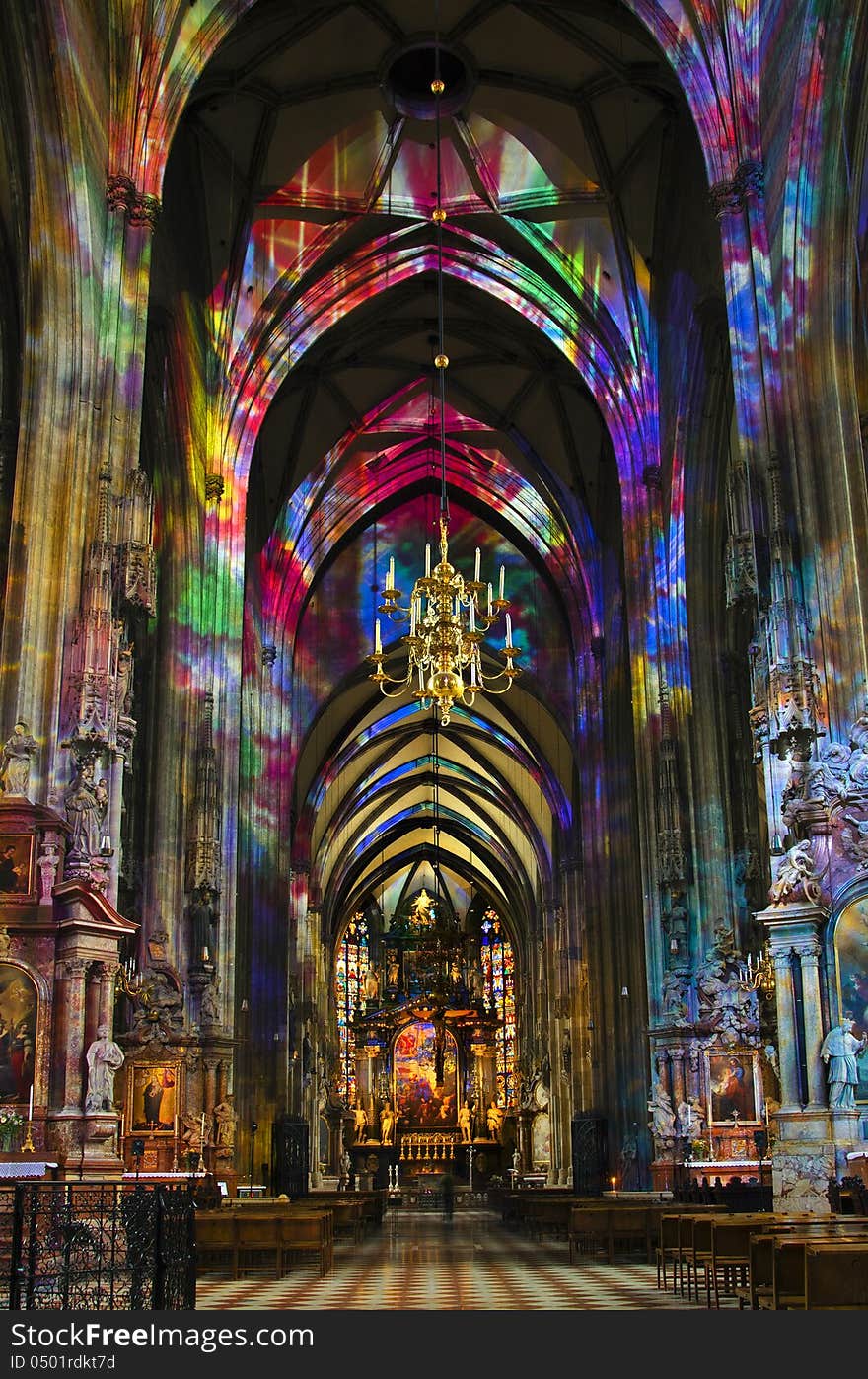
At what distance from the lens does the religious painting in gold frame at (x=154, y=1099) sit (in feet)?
61.8

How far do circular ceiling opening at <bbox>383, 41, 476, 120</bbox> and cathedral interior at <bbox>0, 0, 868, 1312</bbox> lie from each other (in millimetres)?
80

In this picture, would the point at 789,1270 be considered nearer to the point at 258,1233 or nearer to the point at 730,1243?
the point at 730,1243

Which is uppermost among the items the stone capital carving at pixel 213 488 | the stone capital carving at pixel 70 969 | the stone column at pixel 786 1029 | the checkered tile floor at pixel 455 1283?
the stone capital carving at pixel 213 488

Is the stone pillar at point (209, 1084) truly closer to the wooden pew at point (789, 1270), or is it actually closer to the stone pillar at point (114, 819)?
the stone pillar at point (114, 819)

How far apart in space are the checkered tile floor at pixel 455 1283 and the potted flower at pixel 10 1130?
6.97 ft

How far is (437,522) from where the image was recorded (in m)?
18.6

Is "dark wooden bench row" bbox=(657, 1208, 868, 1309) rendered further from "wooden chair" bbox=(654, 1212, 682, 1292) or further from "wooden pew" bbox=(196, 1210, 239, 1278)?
"wooden pew" bbox=(196, 1210, 239, 1278)

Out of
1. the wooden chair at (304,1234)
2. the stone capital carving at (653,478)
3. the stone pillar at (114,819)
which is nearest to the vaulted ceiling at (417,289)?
the stone capital carving at (653,478)

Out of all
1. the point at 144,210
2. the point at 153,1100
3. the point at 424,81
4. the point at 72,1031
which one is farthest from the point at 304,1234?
the point at 424,81

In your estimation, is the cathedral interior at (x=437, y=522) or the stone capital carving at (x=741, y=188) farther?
the stone capital carving at (x=741, y=188)

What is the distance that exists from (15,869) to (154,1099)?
6.68 meters

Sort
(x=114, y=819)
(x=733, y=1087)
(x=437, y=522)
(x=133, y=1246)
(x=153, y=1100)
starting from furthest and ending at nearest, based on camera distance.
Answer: (x=733, y=1087) < (x=153, y=1100) < (x=437, y=522) < (x=114, y=819) < (x=133, y=1246)

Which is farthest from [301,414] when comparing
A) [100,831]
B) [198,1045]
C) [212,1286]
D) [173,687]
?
[212,1286]

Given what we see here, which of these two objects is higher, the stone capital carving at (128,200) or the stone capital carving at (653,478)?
the stone capital carving at (128,200)
